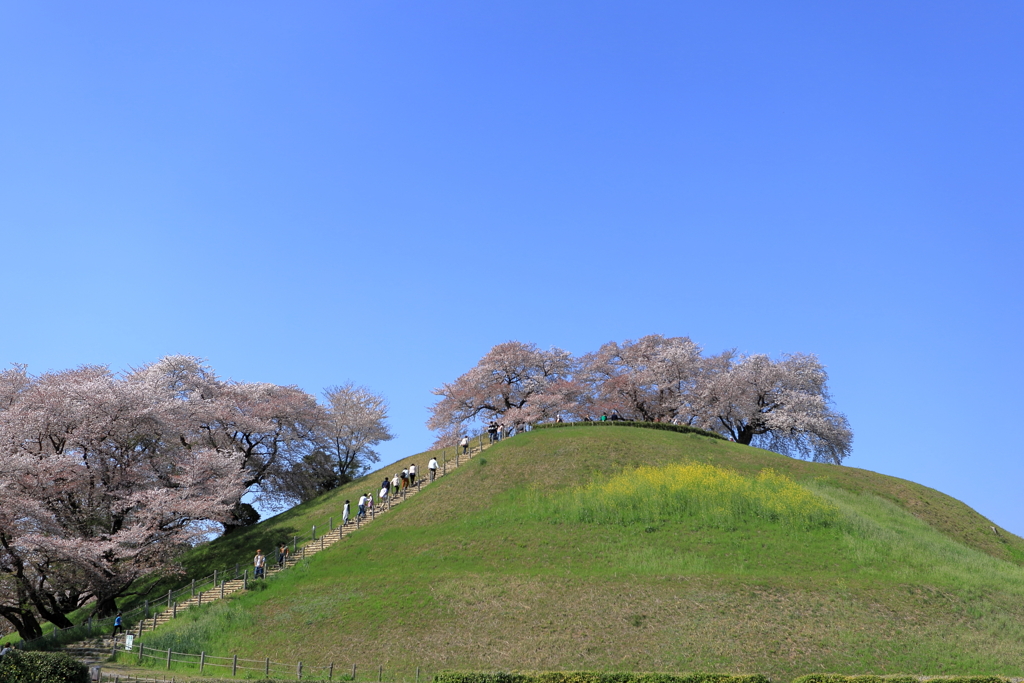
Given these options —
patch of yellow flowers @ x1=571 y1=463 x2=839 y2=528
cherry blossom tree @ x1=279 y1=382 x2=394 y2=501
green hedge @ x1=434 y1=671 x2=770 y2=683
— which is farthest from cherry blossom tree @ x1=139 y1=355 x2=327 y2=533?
green hedge @ x1=434 y1=671 x2=770 y2=683

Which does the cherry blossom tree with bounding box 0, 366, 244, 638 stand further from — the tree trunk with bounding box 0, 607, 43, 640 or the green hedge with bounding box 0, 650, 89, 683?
the green hedge with bounding box 0, 650, 89, 683

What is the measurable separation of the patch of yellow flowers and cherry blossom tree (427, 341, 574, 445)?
27364mm

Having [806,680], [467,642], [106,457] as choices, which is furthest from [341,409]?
[806,680]

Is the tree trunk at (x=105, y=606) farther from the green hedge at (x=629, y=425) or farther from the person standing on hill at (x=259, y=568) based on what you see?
the green hedge at (x=629, y=425)

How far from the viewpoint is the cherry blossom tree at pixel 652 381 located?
269 ft

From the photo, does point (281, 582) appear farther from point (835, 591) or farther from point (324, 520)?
point (835, 591)

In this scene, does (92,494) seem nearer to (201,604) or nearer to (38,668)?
(201,604)

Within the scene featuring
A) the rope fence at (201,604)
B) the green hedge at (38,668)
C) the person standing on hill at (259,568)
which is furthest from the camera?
the person standing on hill at (259,568)

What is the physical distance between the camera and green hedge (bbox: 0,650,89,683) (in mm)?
26531

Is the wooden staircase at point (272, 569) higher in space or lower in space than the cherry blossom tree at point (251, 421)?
lower

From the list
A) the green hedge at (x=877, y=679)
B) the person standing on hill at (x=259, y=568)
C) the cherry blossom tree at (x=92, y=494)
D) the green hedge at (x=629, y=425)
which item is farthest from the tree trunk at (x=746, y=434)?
the green hedge at (x=877, y=679)

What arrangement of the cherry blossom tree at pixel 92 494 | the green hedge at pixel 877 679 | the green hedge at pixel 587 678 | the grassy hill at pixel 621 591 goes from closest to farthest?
the green hedge at pixel 877 679 → the green hedge at pixel 587 678 → the grassy hill at pixel 621 591 → the cherry blossom tree at pixel 92 494

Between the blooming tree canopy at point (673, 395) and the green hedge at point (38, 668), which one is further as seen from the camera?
the blooming tree canopy at point (673, 395)

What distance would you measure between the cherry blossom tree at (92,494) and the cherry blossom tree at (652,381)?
42907 millimetres
